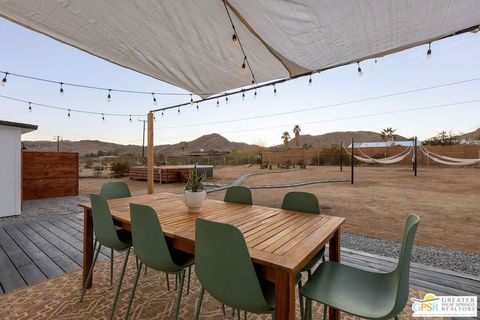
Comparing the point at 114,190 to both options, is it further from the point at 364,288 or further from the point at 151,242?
the point at 364,288

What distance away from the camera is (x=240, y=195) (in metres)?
2.21

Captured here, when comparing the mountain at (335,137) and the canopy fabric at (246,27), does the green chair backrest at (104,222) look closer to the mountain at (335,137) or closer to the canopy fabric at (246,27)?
the canopy fabric at (246,27)

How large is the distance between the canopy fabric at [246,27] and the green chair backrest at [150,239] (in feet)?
4.43

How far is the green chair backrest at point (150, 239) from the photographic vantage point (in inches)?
50.4

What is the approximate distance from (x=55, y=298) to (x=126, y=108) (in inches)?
265

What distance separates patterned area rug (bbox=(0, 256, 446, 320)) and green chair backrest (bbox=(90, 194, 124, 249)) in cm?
45

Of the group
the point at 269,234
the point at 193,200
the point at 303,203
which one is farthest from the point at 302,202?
the point at 193,200

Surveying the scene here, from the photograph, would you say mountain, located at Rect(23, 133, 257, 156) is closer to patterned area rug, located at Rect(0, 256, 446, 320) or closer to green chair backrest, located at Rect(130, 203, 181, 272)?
patterned area rug, located at Rect(0, 256, 446, 320)

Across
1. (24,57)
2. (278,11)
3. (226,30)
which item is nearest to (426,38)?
(278,11)

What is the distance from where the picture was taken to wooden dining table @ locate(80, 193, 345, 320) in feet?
2.85

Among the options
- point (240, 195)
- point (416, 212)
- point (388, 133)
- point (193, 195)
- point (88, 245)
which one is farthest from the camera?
point (388, 133)

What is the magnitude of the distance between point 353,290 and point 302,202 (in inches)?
30.9

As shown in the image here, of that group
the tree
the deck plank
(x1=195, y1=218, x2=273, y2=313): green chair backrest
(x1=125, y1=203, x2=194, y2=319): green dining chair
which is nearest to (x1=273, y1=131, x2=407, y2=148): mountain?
the tree

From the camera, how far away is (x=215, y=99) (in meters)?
3.61
